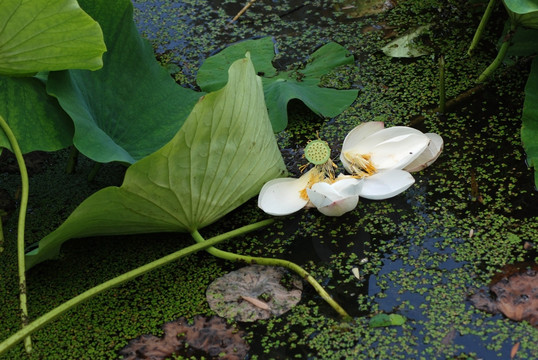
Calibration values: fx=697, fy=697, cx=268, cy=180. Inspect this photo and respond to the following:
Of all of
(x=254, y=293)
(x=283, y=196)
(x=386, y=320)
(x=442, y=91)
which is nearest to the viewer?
(x=386, y=320)

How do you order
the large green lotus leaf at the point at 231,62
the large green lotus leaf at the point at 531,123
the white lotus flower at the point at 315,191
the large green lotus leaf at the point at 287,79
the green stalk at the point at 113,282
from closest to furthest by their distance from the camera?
the green stalk at the point at 113,282
the white lotus flower at the point at 315,191
the large green lotus leaf at the point at 531,123
the large green lotus leaf at the point at 287,79
the large green lotus leaf at the point at 231,62

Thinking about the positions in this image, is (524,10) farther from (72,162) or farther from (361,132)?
(72,162)

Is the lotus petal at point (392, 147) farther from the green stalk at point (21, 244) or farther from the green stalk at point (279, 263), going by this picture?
the green stalk at point (21, 244)

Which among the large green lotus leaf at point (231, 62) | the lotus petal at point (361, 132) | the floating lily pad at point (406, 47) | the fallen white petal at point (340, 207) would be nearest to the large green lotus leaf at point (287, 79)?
the large green lotus leaf at point (231, 62)

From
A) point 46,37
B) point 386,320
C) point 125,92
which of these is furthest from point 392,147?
point 46,37

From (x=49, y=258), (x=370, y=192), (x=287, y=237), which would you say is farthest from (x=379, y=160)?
(x=49, y=258)

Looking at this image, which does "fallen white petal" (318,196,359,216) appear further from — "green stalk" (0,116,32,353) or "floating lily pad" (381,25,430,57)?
"floating lily pad" (381,25,430,57)

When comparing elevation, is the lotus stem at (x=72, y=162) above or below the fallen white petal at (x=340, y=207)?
above
